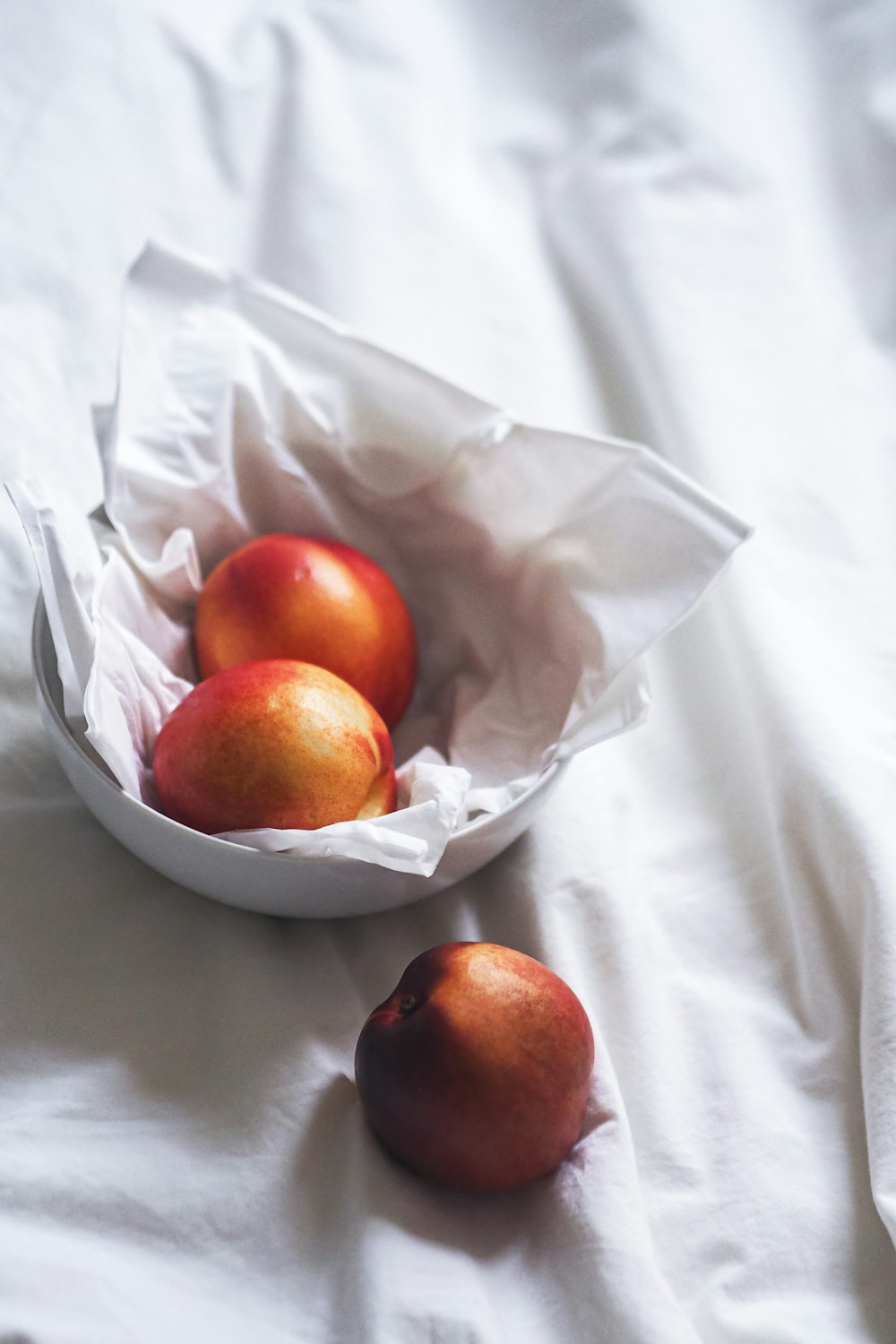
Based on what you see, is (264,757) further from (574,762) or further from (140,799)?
(574,762)

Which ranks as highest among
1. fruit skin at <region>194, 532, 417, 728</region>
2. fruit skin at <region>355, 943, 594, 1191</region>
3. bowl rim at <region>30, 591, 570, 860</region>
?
fruit skin at <region>194, 532, 417, 728</region>

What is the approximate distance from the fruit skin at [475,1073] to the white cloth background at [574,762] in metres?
0.02

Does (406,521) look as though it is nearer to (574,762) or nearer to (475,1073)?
(574,762)

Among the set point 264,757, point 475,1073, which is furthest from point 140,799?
point 475,1073

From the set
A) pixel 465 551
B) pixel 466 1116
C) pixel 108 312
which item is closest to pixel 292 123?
pixel 108 312

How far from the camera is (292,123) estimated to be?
2.43ft

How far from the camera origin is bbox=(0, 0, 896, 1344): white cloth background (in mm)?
376

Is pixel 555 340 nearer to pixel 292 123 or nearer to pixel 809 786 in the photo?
pixel 292 123

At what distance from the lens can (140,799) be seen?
16.7 inches

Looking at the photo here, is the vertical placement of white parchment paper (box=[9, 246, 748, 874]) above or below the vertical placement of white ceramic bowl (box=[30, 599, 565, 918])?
above

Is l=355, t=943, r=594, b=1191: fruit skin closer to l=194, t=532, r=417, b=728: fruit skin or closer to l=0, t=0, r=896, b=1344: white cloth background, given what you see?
l=0, t=0, r=896, b=1344: white cloth background

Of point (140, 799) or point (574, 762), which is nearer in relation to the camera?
point (140, 799)

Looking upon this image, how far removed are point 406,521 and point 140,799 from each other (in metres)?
0.20

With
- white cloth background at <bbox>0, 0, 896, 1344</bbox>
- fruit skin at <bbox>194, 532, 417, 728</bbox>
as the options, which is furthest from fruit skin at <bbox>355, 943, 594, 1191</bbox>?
fruit skin at <bbox>194, 532, 417, 728</bbox>
